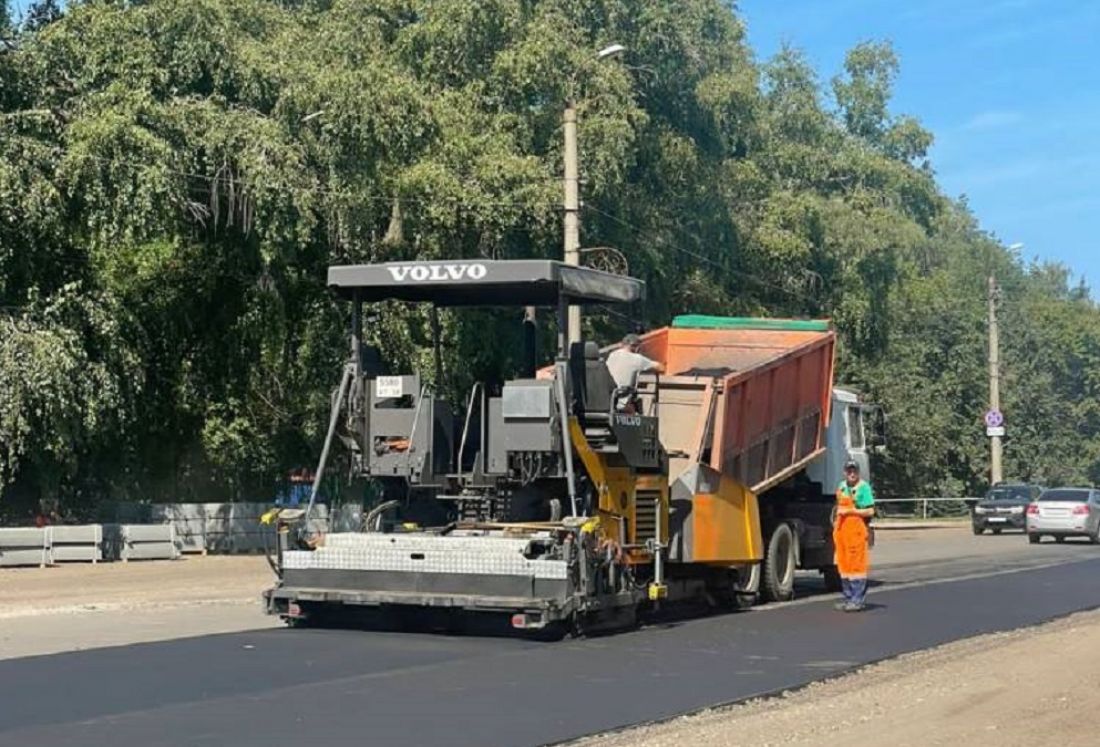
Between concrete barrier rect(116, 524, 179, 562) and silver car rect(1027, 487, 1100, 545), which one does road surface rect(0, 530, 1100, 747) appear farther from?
silver car rect(1027, 487, 1100, 545)

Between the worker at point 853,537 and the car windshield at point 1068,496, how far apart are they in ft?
71.8

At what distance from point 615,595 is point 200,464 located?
19.7m

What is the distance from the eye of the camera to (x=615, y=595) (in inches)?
572

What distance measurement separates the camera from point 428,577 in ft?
46.6

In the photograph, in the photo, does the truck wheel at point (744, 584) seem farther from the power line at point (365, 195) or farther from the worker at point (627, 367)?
the power line at point (365, 195)

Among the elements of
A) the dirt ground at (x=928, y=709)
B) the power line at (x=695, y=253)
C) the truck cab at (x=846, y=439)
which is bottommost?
the dirt ground at (x=928, y=709)

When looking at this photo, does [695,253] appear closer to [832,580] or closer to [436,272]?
[832,580]

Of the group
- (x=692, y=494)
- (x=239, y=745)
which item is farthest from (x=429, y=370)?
(x=239, y=745)

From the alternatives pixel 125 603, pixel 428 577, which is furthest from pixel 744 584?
pixel 125 603

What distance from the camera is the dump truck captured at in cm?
1409

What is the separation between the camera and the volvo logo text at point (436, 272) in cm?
1480

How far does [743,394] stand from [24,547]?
14227 mm

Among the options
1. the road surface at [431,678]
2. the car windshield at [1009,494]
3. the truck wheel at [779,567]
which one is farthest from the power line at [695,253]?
the road surface at [431,678]

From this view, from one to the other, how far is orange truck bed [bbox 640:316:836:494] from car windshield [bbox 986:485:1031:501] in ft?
88.5
